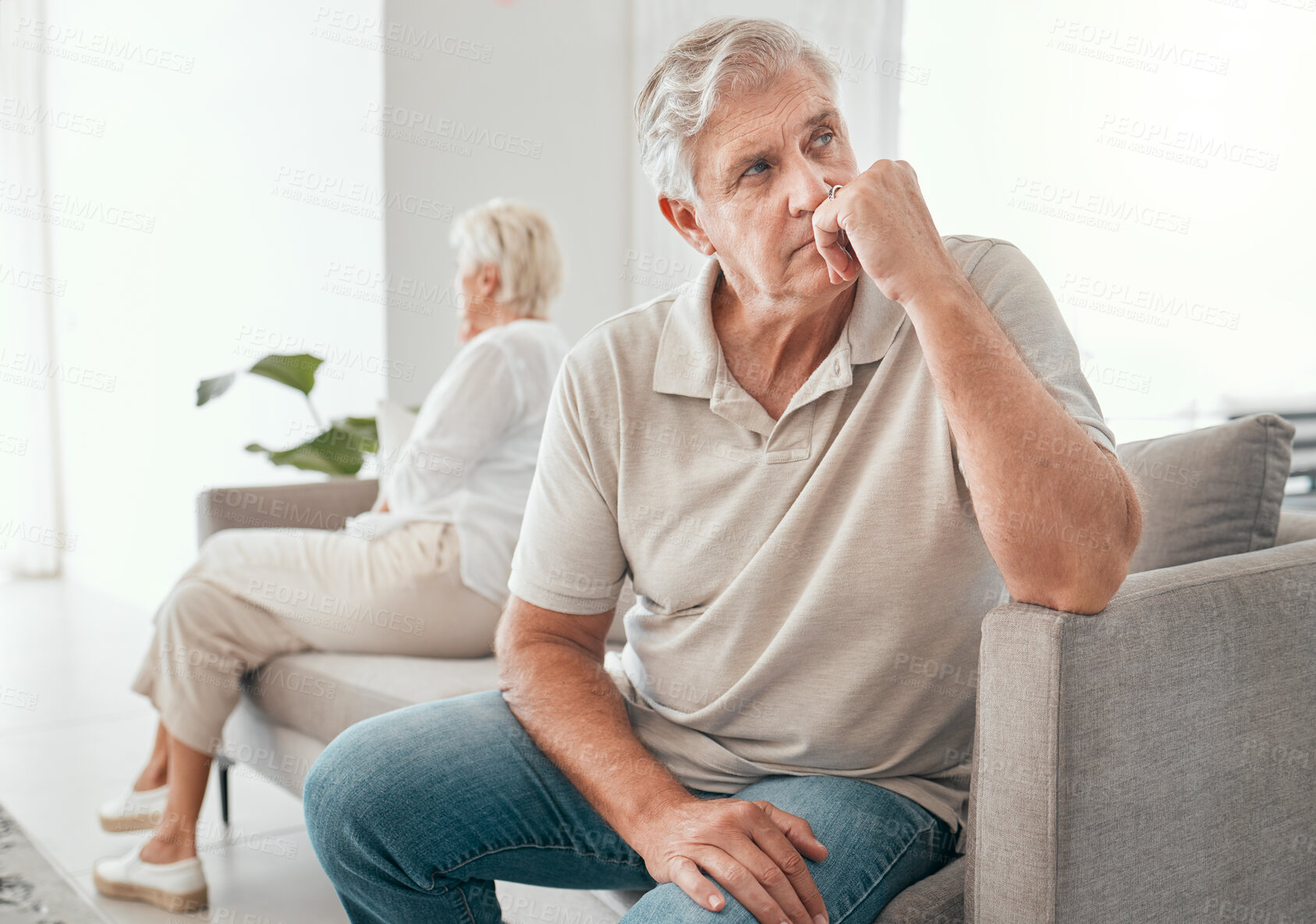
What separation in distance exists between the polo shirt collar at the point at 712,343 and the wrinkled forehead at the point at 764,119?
14cm

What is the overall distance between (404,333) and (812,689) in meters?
2.79

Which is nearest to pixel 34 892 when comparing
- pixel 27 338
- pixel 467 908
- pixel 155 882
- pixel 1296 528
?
pixel 155 882

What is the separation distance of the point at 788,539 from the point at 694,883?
33cm

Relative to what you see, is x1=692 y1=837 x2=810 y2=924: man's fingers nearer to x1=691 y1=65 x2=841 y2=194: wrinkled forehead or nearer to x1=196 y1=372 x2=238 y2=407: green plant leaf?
x1=691 y1=65 x2=841 y2=194: wrinkled forehead

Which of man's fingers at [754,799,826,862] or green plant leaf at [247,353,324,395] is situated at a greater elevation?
green plant leaf at [247,353,324,395]

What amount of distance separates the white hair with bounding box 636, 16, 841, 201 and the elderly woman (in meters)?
1.03

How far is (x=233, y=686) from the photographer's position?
6.75 feet

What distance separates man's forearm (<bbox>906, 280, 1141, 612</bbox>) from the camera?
84cm

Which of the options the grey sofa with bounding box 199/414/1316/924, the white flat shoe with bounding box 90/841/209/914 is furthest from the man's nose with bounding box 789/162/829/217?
the white flat shoe with bounding box 90/841/209/914

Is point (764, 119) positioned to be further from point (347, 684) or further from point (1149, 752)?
point (347, 684)

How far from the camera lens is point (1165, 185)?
2.53 meters

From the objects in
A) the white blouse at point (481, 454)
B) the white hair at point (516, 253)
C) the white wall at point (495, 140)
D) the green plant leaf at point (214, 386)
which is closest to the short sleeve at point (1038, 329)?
the white blouse at point (481, 454)

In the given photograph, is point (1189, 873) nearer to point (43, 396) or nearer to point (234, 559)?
point (234, 559)

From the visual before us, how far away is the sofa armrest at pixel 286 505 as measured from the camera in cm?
239
